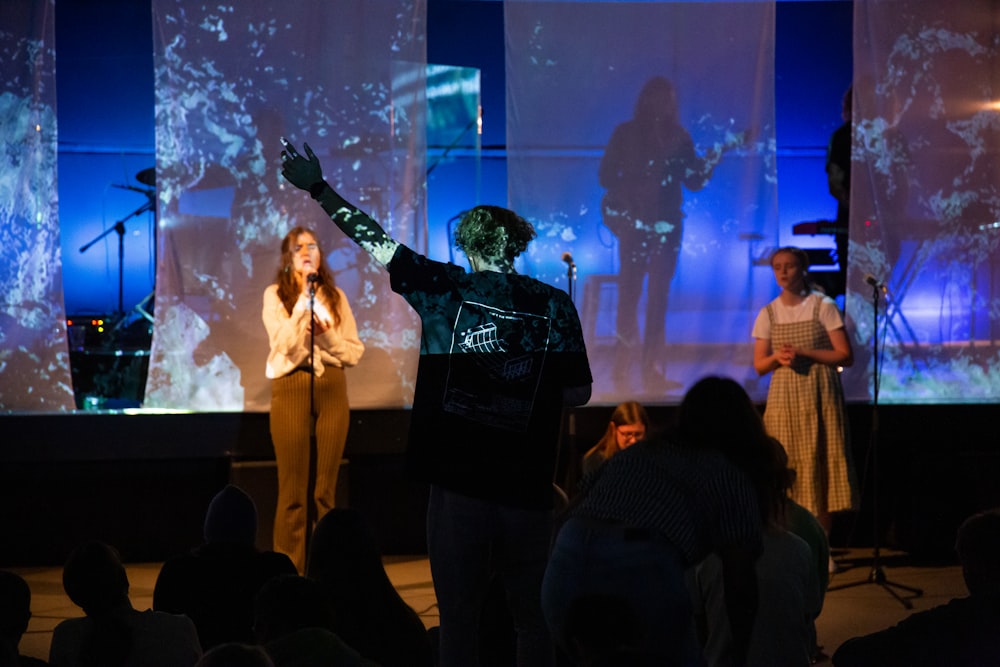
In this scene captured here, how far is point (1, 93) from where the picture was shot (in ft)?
19.0

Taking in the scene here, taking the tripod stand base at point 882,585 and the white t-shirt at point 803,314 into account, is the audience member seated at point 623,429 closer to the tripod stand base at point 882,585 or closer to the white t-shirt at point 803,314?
the white t-shirt at point 803,314

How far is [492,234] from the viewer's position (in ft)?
9.14

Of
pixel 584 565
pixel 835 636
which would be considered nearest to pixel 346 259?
pixel 835 636

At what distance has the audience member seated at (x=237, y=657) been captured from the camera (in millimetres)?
1940

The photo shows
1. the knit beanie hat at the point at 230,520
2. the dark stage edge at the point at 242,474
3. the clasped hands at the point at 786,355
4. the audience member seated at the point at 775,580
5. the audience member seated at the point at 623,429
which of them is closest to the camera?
the audience member seated at the point at 775,580

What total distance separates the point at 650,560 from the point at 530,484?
19.5 inches

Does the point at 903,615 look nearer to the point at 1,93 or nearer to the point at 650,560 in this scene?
the point at 650,560

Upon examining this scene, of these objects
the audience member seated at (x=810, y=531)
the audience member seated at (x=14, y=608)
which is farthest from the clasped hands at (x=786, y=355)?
the audience member seated at (x=14, y=608)

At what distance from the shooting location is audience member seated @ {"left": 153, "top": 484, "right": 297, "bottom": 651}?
9.54ft

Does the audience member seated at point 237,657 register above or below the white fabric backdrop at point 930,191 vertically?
below

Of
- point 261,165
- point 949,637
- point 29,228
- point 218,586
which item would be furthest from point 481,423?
point 29,228

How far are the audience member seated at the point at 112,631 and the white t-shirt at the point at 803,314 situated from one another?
3798 millimetres

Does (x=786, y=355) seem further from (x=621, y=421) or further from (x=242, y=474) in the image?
(x=242, y=474)

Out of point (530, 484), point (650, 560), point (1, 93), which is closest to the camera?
point (650, 560)
